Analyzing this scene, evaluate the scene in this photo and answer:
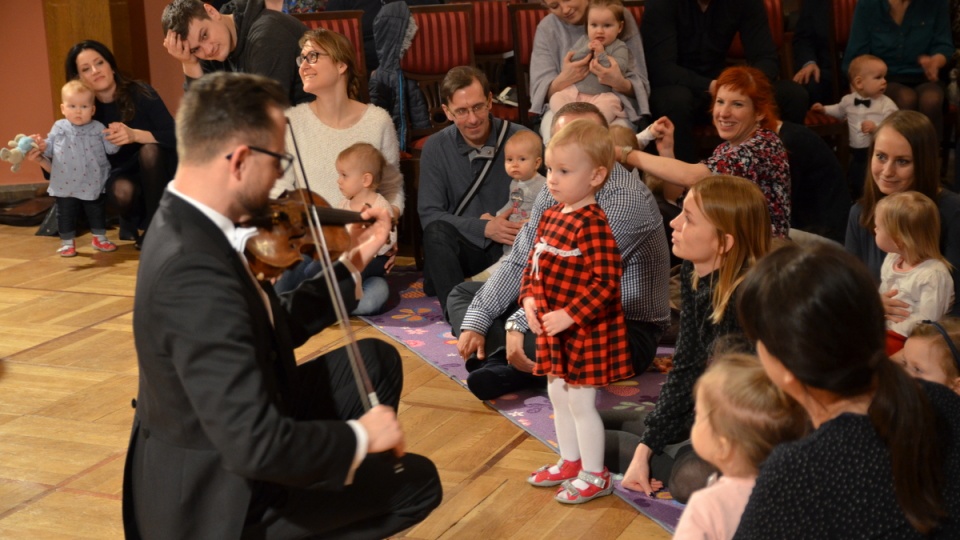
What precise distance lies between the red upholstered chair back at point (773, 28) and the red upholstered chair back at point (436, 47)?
4.37 ft

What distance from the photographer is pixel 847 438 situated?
1565 mm

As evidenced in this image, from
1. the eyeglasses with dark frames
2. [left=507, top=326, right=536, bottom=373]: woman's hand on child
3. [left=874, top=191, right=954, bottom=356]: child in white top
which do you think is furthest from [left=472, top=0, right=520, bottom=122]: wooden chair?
[left=874, top=191, right=954, bottom=356]: child in white top

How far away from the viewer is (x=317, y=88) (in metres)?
4.63

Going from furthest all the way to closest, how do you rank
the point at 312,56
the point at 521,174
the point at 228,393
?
the point at 312,56 < the point at 521,174 < the point at 228,393

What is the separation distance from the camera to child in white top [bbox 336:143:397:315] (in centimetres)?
449

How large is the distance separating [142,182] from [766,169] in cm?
325

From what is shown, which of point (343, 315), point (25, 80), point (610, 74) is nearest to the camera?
point (343, 315)

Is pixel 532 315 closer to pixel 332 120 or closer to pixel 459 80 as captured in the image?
pixel 459 80

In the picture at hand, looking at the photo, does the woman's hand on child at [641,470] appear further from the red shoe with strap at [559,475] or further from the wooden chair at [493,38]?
the wooden chair at [493,38]

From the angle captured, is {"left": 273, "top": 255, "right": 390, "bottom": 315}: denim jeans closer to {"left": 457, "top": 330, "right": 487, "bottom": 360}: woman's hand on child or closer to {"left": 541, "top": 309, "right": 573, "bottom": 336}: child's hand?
{"left": 457, "top": 330, "right": 487, "bottom": 360}: woman's hand on child

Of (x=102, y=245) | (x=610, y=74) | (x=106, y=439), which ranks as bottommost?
(x=106, y=439)

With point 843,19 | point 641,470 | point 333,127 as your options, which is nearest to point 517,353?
point 641,470

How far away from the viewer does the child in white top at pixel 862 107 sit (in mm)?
5340

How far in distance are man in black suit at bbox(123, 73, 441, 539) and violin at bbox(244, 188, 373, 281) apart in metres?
0.11
